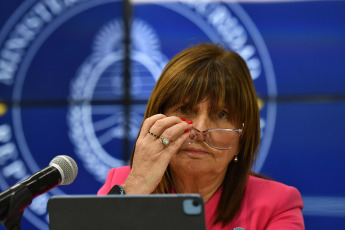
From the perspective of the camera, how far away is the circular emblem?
3246 mm

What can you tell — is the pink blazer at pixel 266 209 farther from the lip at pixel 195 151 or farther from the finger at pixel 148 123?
the finger at pixel 148 123

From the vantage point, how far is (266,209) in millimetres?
1633

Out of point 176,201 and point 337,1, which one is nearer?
point 176,201

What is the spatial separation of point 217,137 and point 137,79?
1752mm

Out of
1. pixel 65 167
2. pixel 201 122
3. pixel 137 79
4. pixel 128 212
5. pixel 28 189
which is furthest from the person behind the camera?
pixel 137 79

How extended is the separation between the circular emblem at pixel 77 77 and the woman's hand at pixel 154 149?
1.78 m

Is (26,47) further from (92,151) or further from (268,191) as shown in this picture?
(268,191)

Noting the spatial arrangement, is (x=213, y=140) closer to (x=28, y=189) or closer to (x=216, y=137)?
(x=216, y=137)

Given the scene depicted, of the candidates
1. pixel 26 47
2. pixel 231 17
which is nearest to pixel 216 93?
pixel 231 17

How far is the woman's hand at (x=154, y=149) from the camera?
1446 millimetres

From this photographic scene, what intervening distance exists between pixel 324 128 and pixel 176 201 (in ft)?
8.08

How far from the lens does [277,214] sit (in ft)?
5.33

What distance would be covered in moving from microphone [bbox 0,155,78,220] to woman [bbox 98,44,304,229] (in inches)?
15.0

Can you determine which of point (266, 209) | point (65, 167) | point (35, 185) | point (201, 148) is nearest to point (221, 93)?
point (201, 148)
